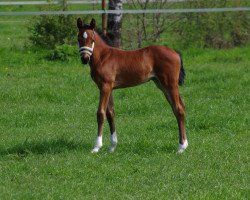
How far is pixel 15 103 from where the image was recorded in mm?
15117

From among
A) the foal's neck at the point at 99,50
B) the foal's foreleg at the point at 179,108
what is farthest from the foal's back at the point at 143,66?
the foal's foreleg at the point at 179,108

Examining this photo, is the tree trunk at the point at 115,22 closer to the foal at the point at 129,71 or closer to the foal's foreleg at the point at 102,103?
the foal at the point at 129,71

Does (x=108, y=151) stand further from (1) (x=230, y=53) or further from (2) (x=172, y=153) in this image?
(1) (x=230, y=53)

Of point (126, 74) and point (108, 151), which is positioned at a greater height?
point (126, 74)

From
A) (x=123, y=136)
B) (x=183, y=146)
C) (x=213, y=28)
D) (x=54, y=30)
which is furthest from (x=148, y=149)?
(x=213, y=28)

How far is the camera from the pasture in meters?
9.02

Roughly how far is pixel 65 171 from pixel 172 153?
5.67ft

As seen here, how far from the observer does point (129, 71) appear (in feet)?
36.4

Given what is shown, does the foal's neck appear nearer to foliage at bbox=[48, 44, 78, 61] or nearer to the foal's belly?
the foal's belly

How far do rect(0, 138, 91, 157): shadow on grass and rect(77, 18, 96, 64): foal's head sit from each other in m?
1.25

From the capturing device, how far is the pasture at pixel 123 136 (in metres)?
9.02

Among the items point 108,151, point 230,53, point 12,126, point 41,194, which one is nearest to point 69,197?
point 41,194

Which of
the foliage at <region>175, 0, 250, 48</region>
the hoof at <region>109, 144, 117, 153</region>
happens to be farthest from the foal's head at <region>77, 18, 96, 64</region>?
the foliage at <region>175, 0, 250, 48</region>

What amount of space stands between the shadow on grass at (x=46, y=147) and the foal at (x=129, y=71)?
446mm
